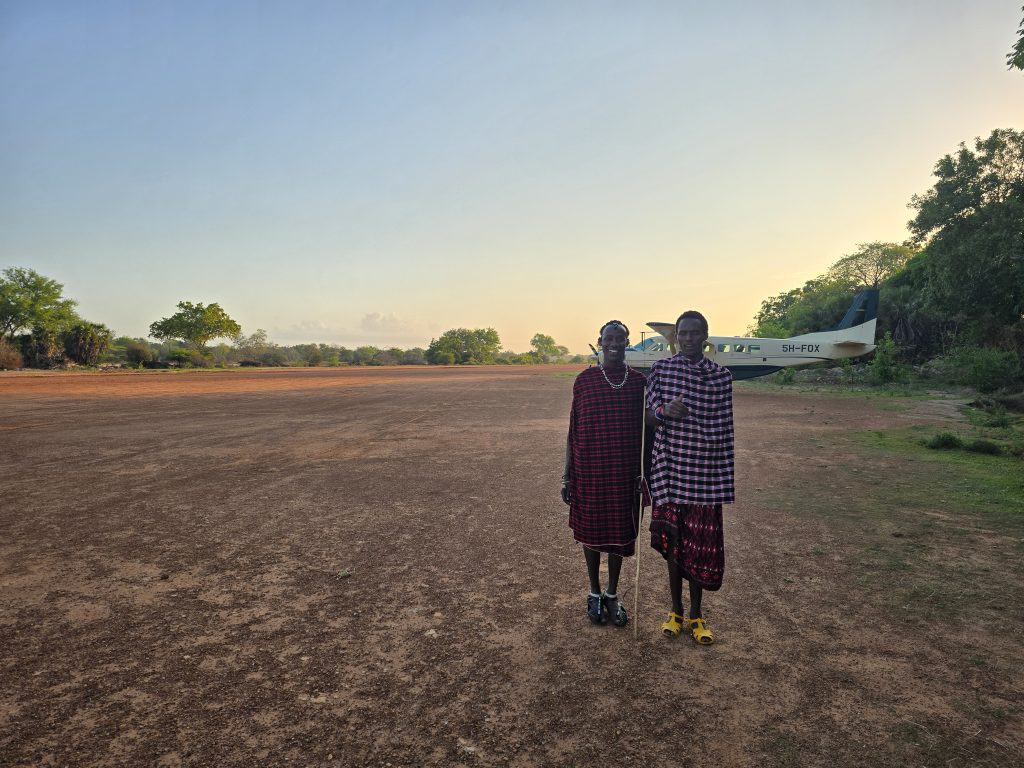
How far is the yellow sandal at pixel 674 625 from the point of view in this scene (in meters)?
3.46

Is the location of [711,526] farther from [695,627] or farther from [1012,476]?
[1012,476]

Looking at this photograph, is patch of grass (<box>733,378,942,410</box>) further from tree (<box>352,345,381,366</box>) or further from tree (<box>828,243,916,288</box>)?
tree (<box>352,345,381,366</box>)

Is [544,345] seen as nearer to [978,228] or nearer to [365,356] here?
[365,356]

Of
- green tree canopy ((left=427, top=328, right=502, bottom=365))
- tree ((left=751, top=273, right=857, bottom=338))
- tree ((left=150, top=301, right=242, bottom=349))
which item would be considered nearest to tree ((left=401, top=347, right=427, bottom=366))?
green tree canopy ((left=427, top=328, right=502, bottom=365))

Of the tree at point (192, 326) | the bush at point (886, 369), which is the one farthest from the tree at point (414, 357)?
the bush at point (886, 369)

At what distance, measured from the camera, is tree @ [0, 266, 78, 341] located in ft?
174

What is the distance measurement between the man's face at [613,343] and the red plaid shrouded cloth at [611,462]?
0.33 ft

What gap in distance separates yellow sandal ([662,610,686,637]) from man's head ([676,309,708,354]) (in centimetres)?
182

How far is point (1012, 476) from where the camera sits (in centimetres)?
762

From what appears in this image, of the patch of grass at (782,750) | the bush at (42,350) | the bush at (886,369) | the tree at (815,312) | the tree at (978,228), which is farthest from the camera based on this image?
the bush at (42,350)

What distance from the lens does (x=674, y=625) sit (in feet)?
11.4

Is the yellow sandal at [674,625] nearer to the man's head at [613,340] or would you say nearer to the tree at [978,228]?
the man's head at [613,340]

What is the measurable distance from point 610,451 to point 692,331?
970 millimetres

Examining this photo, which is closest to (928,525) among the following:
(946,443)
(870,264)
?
(946,443)
